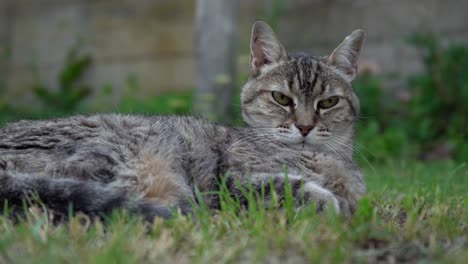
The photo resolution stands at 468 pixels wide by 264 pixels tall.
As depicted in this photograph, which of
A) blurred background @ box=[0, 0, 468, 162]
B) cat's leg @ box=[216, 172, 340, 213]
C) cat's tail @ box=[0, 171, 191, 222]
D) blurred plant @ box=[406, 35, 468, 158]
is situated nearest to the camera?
cat's tail @ box=[0, 171, 191, 222]

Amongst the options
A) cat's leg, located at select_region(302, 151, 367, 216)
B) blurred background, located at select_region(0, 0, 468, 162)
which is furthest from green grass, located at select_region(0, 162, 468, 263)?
blurred background, located at select_region(0, 0, 468, 162)

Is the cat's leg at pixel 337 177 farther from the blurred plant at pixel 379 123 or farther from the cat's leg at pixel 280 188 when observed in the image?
the blurred plant at pixel 379 123

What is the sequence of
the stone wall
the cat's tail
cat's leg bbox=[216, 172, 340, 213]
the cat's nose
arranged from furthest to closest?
the stone wall → the cat's nose → cat's leg bbox=[216, 172, 340, 213] → the cat's tail

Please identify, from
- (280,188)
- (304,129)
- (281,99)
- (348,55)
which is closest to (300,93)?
(281,99)

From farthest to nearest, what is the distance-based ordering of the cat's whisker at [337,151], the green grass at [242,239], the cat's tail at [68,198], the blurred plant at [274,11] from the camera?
1. the blurred plant at [274,11]
2. the cat's whisker at [337,151]
3. the cat's tail at [68,198]
4. the green grass at [242,239]

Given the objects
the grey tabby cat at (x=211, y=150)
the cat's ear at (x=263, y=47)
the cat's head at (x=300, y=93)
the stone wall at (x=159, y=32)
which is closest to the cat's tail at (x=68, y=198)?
the grey tabby cat at (x=211, y=150)

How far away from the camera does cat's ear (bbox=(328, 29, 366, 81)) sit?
432 centimetres

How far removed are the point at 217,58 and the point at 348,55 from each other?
3.87 meters

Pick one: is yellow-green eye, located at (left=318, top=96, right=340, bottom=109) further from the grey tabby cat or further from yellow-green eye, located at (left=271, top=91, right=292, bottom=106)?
yellow-green eye, located at (left=271, top=91, right=292, bottom=106)

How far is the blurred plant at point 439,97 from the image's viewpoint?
7.38m

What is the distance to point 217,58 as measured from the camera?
806 centimetres

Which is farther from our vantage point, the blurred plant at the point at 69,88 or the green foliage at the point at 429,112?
the blurred plant at the point at 69,88

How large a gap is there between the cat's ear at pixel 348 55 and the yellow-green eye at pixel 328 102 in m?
0.33

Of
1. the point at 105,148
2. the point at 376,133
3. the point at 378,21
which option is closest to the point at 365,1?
the point at 378,21
